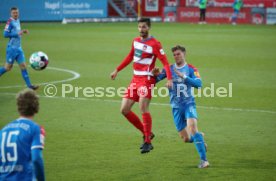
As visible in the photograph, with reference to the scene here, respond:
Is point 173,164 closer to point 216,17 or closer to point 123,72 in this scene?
point 123,72

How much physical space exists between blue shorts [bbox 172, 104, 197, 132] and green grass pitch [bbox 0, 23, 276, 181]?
0.70 meters

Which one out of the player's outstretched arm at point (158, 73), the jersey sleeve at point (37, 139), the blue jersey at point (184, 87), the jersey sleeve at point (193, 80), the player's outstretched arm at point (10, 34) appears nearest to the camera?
the jersey sleeve at point (37, 139)

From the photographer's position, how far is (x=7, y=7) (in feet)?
142

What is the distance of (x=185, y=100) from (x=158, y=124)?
3.68 metres

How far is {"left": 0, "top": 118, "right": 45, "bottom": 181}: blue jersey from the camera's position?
6316 mm

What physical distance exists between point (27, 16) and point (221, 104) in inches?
1211

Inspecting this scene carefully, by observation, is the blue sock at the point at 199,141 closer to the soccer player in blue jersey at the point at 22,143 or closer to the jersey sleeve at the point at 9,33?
the soccer player in blue jersey at the point at 22,143

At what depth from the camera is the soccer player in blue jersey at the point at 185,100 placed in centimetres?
1044

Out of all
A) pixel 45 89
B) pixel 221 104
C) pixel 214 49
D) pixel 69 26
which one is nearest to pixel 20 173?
pixel 221 104

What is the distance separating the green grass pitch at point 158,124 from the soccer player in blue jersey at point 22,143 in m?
3.50

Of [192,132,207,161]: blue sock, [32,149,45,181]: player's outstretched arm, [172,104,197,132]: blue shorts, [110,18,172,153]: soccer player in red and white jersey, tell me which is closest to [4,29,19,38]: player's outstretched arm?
[110,18,172,153]: soccer player in red and white jersey

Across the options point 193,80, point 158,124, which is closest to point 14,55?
point 158,124

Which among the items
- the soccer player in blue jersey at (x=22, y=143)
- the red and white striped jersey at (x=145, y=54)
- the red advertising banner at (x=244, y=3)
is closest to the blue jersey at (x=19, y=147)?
the soccer player in blue jersey at (x=22, y=143)

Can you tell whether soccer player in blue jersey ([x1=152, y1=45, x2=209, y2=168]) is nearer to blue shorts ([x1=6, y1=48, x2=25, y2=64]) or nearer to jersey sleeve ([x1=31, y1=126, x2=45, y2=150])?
jersey sleeve ([x1=31, y1=126, x2=45, y2=150])
